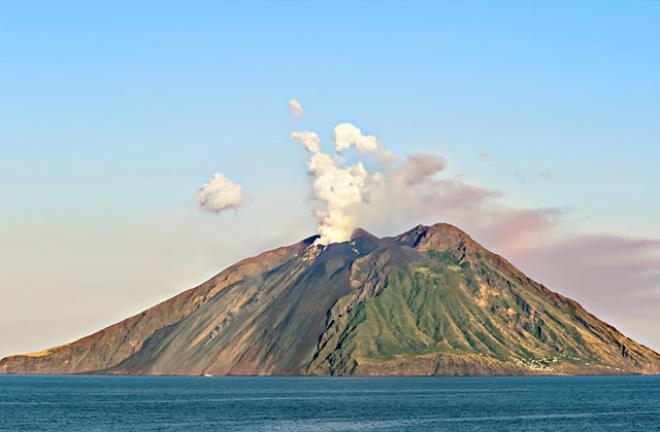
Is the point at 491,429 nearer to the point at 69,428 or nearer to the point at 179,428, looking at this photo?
the point at 179,428

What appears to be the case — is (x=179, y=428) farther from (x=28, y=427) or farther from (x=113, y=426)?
(x=28, y=427)

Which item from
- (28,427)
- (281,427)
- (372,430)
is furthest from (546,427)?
(28,427)

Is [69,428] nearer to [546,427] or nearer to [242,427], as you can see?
[242,427]

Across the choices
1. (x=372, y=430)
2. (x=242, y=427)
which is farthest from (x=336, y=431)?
(x=242, y=427)

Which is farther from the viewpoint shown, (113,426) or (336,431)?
(113,426)

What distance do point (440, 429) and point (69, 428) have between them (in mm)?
67168

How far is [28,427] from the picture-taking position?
197m

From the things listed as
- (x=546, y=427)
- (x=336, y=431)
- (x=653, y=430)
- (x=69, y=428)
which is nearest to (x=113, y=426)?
(x=69, y=428)

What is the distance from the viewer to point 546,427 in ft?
644

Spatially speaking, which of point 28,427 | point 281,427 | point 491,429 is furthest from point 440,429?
point 28,427

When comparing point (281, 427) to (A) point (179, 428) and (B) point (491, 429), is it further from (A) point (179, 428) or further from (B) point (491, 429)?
(B) point (491, 429)

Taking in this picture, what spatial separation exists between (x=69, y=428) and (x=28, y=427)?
913 centimetres

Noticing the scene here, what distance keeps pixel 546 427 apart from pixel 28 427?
95464 mm

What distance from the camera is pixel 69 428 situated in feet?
635
